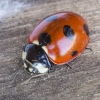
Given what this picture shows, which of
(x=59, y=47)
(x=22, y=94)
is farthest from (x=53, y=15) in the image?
(x=22, y=94)

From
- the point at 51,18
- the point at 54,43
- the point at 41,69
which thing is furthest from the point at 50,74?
the point at 51,18

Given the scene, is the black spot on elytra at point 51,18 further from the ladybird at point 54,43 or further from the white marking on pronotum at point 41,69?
the white marking on pronotum at point 41,69

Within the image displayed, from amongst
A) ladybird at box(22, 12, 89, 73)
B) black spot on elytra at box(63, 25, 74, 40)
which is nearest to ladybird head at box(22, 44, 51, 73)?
ladybird at box(22, 12, 89, 73)

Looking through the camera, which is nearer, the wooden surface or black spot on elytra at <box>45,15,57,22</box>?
the wooden surface

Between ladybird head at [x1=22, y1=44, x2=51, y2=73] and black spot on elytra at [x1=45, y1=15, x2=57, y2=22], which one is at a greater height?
black spot on elytra at [x1=45, y1=15, x2=57, y2=22]

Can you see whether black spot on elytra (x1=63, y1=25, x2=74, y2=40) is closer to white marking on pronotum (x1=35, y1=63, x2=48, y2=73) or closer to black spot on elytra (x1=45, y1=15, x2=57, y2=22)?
black spot on elytra (x1=45, y1=15, x2=57, y2=22)

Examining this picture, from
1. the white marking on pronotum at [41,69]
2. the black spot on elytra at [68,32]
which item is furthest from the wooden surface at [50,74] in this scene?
the black spot on elytra at [68,32]

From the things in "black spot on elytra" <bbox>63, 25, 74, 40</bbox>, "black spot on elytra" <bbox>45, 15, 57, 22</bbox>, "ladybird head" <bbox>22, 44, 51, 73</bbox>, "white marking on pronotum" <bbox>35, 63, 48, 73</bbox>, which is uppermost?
"black spot on elytra" <bbox>45, 15, 57, 22</bbox>
